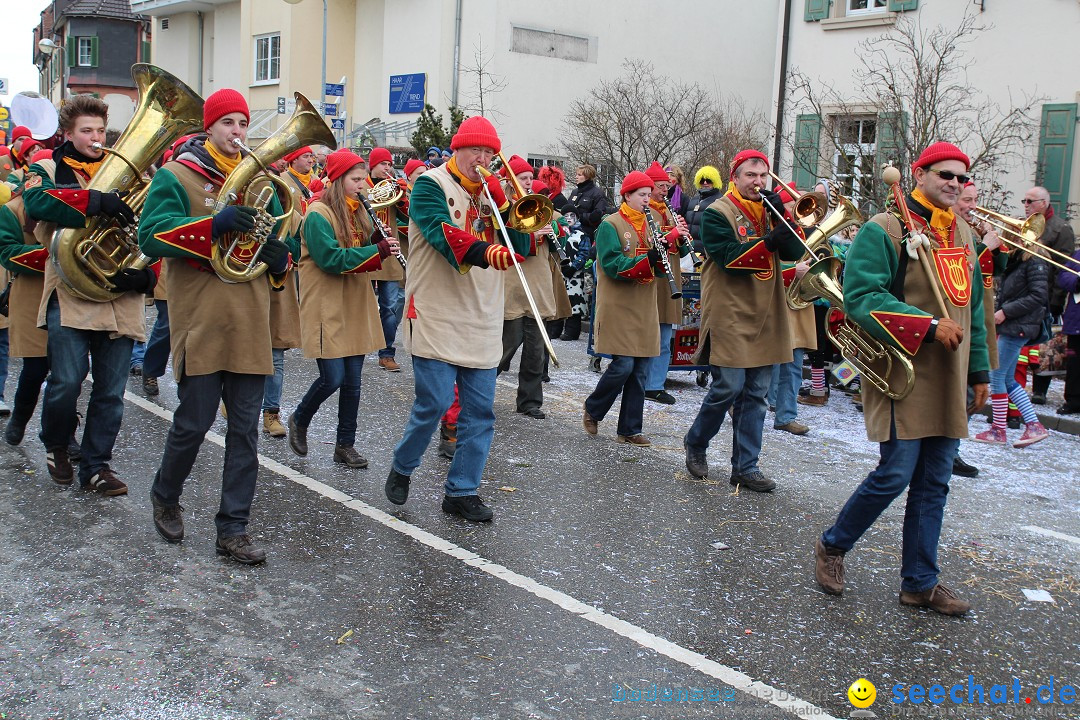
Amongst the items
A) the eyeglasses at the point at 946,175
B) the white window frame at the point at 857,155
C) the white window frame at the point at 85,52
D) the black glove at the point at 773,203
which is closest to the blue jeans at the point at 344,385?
the black glove at the point at 773,203

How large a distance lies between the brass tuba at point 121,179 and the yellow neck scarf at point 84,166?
0.42 ft

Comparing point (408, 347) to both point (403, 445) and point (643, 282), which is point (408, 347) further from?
point (643, 282)

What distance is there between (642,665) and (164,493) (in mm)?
2487

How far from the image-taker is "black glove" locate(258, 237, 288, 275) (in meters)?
4.89

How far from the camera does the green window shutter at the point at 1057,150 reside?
15375 mm

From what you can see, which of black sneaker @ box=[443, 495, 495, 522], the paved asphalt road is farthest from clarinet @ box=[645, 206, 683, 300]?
black sneaker @ box=[443, 495, 495, 522]

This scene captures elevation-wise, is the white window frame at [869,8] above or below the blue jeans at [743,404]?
above

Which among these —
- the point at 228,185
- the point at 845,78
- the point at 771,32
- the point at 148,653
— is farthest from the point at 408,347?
the point at 771,32

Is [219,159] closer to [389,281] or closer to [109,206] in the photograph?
[109,206]

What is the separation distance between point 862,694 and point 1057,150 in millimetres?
13832

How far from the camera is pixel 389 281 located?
10.9 metres

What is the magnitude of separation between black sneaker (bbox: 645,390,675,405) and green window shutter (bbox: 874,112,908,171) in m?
5.95

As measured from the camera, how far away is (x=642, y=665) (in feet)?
13.3

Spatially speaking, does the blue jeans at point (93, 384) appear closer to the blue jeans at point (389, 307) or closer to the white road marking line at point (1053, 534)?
the blue jeans at point (389, 307)
